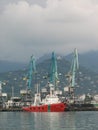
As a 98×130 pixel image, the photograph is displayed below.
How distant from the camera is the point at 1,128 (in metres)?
101

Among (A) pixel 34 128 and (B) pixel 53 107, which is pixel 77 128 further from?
(B) pixel 53 107

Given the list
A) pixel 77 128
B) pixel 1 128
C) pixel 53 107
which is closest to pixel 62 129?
pixel 77 128

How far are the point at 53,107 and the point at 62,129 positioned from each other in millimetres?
101770

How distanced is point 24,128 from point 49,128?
4662 mm

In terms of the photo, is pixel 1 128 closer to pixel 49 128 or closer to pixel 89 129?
pixel 49 128

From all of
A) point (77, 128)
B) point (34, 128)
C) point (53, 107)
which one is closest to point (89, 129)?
point (77, 128)

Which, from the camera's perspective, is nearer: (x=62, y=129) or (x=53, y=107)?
(x=62, y=129)

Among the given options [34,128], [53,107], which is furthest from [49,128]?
[53,107]

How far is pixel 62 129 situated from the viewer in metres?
97.2

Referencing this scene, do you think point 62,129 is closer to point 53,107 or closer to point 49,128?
point 49,128

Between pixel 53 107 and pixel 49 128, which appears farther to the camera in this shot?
pixel 53 107

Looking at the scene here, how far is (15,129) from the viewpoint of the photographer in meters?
97.9

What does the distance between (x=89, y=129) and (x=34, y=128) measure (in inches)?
445

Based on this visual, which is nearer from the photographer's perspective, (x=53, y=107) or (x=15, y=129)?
(x=15, y=129)
